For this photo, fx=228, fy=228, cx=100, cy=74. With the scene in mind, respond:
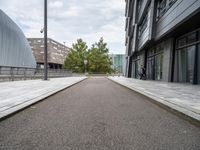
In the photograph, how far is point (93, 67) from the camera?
2894 inches

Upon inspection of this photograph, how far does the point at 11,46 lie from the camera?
5584 centimetres

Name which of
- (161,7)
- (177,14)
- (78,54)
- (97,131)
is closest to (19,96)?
(97,131)

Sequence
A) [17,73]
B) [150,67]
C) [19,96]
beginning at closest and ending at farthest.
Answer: [19,96], [17,73], [150,67]

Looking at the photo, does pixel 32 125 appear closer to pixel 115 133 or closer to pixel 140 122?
pixel 115 133

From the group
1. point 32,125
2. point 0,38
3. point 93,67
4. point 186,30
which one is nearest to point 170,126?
point 32,125

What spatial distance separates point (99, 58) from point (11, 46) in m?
28.2

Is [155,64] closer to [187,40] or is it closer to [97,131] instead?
[187,40]

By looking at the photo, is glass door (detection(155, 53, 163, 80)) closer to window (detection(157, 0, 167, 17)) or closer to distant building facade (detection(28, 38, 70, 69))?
window (detection(157, 0, 167, 17))

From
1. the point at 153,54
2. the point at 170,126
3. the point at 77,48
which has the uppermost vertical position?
the point at 77,48

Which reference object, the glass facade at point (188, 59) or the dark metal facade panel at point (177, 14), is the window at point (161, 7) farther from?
the glass facade at point (188, 59)

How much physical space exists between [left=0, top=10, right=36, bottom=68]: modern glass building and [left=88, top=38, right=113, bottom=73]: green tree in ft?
64.7

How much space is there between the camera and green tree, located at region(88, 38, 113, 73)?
7369 centimetres

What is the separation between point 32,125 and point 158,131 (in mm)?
2441

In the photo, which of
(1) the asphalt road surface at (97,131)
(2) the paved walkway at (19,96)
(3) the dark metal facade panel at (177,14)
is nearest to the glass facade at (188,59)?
(3) the dark metal facade panel at (177,14)
